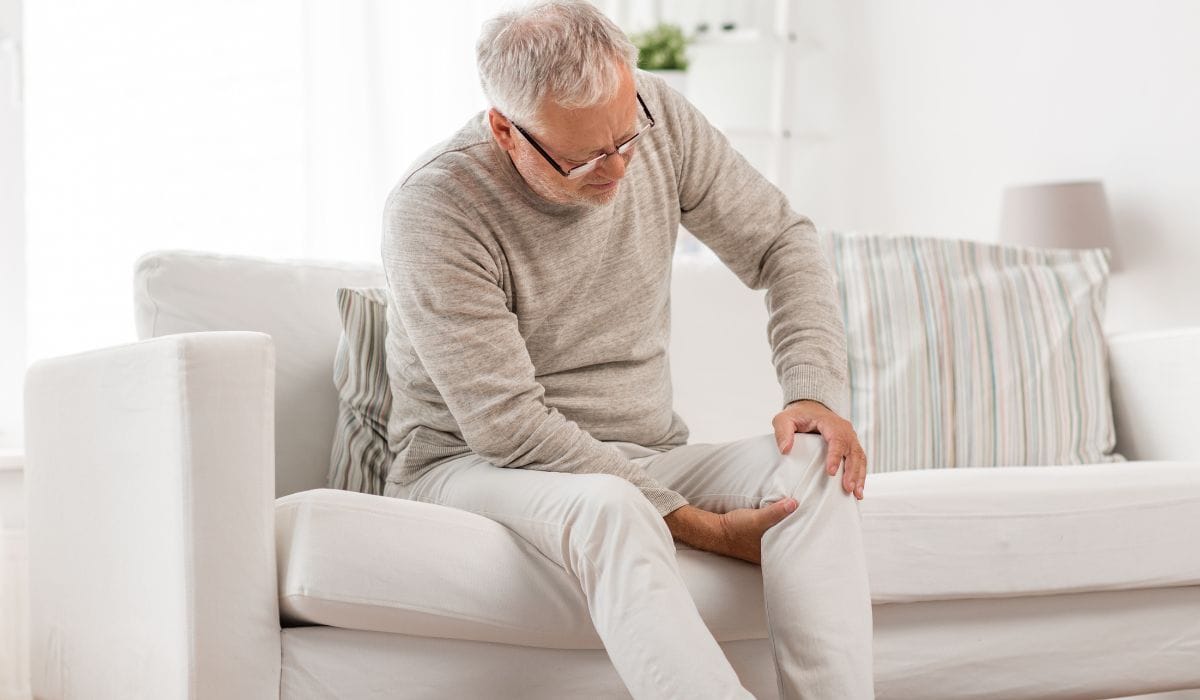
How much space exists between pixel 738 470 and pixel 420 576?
1.34 ft

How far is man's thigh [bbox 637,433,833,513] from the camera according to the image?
55.6 inches

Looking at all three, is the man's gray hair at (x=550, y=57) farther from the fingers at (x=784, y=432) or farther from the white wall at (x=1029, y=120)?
the white wall at (x=1029, y=120)

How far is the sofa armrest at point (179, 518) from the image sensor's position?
4.27ft

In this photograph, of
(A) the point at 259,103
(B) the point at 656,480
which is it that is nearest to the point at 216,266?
(B) the point at 656,480

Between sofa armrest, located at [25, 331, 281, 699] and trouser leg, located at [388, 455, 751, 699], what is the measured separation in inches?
11.5

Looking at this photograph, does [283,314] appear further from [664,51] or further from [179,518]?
[664,51]

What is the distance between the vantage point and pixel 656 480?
1.52 m

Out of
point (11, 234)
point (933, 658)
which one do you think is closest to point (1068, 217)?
point (933, 658)

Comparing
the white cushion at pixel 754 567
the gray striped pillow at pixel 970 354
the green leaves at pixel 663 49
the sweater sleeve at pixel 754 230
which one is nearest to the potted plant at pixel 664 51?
the green leaves at pixel 663 49

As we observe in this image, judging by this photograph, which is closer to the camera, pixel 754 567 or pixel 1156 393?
pixel 754 567

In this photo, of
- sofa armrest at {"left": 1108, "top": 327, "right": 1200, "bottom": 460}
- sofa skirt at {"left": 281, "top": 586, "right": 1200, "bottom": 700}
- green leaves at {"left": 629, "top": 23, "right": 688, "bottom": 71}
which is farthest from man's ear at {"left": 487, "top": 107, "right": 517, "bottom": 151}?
green leaves at {"left": 629, "top": 23, "right": 688, "bottom": 71}

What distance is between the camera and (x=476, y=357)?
1.45m

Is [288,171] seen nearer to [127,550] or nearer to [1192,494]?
[127,550]

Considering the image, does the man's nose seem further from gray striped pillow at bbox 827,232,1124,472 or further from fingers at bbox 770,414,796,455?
gray striped pillow at bbox 827,232,1124,472
